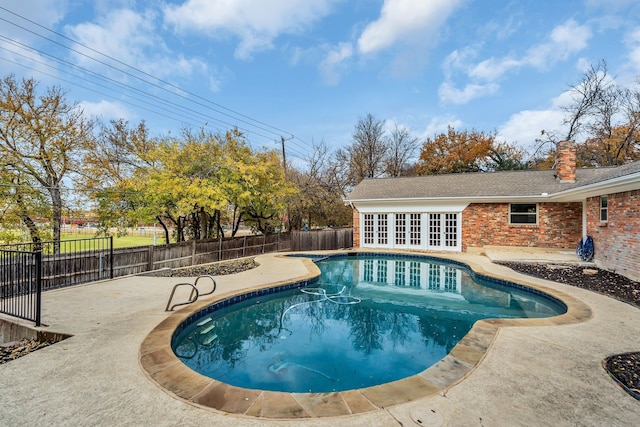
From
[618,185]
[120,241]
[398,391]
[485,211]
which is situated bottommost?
[120,241]

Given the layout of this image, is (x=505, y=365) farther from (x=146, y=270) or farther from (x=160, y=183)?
(x=160, y=183)

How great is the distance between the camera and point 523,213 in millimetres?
13797

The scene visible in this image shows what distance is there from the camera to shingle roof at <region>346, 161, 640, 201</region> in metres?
13.8

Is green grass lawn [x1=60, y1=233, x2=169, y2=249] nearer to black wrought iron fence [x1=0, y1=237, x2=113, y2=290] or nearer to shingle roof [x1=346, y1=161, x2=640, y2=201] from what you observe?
black wrought iron fence [x1=0, y1=237, x2=113, y2=290]

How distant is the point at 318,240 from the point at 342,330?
11320 millimetres

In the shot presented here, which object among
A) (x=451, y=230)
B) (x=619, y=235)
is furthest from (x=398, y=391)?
(x=451, y=230)

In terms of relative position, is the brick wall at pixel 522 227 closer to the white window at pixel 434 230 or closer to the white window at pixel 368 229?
the white window at pixel 434 230

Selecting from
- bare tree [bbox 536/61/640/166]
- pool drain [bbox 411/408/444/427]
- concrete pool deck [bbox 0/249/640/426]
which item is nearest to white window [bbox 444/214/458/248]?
concrete pool deck [bbox 0/249/640/426]

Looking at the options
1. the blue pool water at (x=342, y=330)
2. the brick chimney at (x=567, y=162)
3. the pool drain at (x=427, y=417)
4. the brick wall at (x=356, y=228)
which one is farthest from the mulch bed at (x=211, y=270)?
the brick chimney at (x=567, y=162)

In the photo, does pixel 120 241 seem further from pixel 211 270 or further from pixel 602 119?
pixel 602 119

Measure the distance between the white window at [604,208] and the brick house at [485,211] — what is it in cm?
3

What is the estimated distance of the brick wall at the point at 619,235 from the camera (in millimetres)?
7785

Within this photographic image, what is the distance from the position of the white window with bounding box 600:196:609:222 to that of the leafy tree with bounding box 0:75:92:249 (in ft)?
63.2

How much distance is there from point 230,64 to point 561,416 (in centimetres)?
1840
